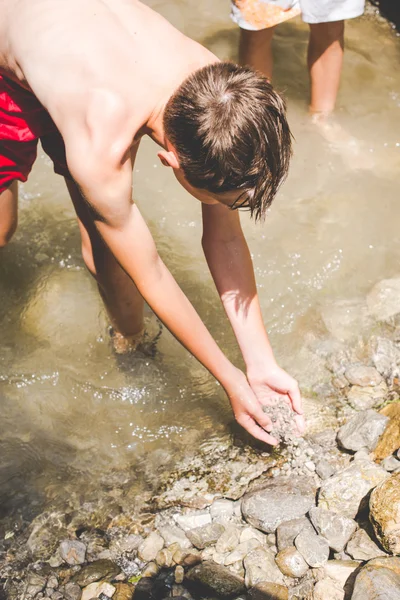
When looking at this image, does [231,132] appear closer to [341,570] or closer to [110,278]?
[110,278]

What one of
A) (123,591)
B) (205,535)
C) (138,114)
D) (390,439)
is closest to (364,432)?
(390,439)

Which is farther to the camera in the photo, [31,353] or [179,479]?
[31,353]

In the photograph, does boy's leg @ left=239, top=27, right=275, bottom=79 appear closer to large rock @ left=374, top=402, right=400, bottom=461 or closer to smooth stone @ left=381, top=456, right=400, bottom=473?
large rock @ left=374, top=402, right=400, bottom=461

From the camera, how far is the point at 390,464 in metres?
2.17

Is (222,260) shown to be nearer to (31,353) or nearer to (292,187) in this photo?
(31,353)

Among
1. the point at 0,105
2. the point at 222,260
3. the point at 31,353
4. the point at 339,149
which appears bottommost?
the point at 31,353

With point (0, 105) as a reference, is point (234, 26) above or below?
below

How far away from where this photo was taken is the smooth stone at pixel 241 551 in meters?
2.07

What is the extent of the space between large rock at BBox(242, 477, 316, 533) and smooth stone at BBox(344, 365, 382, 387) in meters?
0.51

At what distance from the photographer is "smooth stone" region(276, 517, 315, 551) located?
206 cm

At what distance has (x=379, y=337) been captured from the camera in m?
2.74

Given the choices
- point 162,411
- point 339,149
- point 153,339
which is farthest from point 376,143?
point 162,411

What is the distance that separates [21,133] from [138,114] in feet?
1.85

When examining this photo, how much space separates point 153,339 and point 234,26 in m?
2.58
